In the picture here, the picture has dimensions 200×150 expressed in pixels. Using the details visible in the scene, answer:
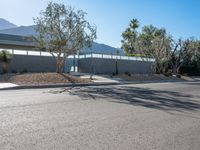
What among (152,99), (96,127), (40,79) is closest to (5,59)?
(40,79)

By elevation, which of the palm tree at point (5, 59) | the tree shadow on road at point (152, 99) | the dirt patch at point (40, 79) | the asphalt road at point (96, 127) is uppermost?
the palm tree at point (5, 59)

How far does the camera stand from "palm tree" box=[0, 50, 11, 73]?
26.7m

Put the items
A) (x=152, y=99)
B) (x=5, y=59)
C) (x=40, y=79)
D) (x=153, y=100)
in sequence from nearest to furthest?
(x=153, y=100), (x=152, y=99), (x=40, y=79), (x=5, y=59)

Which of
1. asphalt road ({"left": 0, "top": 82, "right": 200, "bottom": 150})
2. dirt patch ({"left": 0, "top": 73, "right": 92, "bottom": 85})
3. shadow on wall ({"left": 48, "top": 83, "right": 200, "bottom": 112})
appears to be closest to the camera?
asphalt road ({"left": 0, "top": 82, "right": 200, "bottom": 150})

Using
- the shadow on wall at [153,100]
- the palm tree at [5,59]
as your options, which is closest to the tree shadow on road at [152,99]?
the shadow on wall at [153,100]

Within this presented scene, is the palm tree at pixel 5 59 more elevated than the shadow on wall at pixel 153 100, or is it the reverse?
the palm tree at pixel 5 59

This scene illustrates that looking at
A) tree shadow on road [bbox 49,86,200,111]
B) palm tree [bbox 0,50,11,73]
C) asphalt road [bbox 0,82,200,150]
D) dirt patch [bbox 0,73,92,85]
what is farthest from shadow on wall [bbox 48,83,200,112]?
palm tree [bbox 0,50,11,73]

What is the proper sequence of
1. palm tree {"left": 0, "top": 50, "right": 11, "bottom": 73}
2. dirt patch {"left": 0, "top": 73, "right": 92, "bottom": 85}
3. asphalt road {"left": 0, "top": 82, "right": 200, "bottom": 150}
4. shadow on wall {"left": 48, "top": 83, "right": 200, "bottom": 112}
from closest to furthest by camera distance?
asphalt road {"left": 0, "top": 82, "right": 200, "bottom": 150} < shadow on wall {"left": 48, "top": 83, "right": 200, "bottom": 112} < dirt patch {"left": 0, "top": 73, "right": 92, "bottom": 85} < palm tree {"left": 0, "top": 50, "right": 11, "bottom": 73}

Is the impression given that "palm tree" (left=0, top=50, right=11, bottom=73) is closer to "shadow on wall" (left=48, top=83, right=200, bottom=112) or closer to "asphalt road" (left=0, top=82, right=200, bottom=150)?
"shadow on wall" (left=48, top=83, right=200, bottom=112)

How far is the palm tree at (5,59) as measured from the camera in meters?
26.7

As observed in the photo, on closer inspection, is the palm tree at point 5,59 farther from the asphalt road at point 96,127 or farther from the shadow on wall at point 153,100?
the asphalt road at point 96,127

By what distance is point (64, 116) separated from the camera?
29.2ft

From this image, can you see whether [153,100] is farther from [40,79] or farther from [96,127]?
[40,79]

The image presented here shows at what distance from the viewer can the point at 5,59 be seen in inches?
1057
